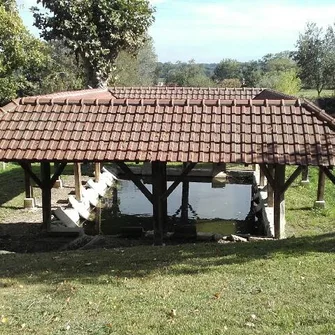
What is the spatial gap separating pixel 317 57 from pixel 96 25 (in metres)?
26.2

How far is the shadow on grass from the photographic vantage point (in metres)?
7.08

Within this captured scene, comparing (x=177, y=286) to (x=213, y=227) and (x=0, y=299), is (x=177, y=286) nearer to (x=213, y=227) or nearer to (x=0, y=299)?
(x=0, y=299)

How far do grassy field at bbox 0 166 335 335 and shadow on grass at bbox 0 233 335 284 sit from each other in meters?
0.02

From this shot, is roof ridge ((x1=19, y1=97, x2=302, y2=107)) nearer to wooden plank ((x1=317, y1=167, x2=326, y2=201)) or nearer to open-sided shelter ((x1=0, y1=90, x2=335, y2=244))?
open-sided shelter ((x1=0, y1=90, x2=335, y2=244))

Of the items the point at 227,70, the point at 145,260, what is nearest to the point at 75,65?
the point at 145,260

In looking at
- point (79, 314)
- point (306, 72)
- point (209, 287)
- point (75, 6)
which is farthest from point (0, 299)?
point (306, 72)

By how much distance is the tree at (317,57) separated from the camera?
42781mm

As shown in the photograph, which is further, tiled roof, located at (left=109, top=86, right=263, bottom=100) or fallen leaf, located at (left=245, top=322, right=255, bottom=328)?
tiled roof, located at (left=109, top=86, right=263, bottom=100)

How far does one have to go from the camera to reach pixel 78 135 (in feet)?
34.2

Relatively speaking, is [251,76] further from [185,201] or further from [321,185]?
[321,185]

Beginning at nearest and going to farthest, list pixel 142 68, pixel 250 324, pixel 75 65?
pixel 250 324, pixel 75 65, pixel 142 68

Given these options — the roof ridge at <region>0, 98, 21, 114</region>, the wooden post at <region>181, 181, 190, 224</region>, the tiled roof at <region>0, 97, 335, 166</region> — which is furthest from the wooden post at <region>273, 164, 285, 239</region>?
the roof ridge at <region>0, 98, 21, 114</region>

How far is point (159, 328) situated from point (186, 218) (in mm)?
10903

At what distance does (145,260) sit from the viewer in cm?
776
